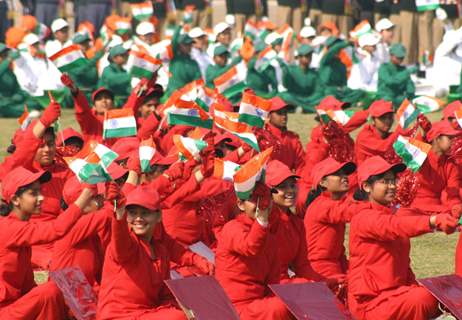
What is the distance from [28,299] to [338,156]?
447 centimetres

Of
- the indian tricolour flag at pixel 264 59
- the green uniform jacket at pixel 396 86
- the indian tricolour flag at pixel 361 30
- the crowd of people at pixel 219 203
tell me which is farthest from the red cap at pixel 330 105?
the indian tricolour flag at pixel 361 30

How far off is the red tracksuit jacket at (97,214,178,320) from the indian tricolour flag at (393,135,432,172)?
223cm

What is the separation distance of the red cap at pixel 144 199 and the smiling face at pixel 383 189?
1.48m

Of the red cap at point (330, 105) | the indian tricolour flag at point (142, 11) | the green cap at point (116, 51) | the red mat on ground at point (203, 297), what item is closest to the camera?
the red mat on ground at point (203, 297)

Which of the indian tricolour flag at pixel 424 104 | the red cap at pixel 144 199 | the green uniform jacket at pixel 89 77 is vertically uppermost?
the red cap at pixel 144 199

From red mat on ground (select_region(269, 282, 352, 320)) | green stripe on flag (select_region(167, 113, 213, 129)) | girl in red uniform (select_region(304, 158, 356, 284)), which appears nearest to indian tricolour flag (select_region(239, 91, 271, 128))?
green stripe on flag (select_region(167, 113, 213, 129))

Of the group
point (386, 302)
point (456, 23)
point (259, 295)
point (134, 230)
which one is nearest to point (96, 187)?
point (134, 230)

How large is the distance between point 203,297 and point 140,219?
53 centimetres

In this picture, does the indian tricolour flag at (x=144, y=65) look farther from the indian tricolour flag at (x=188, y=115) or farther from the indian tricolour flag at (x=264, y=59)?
the indian tricolour flag at (x=264, y=59)

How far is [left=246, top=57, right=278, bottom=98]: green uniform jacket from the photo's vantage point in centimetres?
1975

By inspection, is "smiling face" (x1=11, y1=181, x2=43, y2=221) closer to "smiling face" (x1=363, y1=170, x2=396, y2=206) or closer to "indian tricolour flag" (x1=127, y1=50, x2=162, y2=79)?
"smiling face" (x1=363, y1=170, x2=396, y2=206)

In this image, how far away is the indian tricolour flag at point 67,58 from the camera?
1302cm

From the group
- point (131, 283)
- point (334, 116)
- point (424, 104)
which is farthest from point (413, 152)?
point (424, 104)

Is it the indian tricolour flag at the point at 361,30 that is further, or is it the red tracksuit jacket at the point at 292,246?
the indian tricolour flag at the point at 361,30
